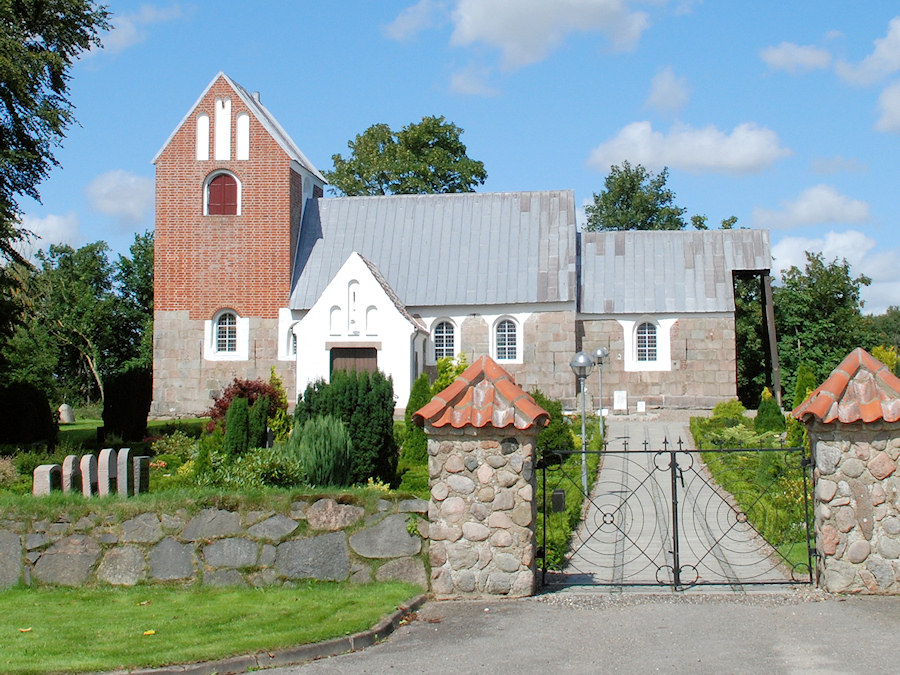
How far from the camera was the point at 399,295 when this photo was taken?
2531 centimetres

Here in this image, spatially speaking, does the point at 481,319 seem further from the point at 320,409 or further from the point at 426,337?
the point at 320,409

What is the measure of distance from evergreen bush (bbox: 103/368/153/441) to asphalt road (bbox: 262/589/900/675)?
14278mm

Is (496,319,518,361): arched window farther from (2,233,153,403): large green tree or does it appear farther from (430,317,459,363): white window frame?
(2,233,153,403): large green tree

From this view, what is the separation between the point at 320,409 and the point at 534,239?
1375 cm

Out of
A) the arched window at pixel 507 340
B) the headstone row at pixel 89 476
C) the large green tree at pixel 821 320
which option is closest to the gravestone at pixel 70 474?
the headstone row at pixel 89 476

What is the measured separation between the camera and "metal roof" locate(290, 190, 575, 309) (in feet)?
82.7

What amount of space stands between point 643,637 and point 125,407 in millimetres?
15894

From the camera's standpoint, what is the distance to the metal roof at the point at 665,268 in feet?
83.3

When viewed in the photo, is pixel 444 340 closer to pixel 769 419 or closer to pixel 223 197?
pixel 223 197

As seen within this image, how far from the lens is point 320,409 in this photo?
537 inches

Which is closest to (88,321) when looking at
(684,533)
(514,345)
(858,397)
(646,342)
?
(514,345)

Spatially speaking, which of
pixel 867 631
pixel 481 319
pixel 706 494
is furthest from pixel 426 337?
pixel 867 631

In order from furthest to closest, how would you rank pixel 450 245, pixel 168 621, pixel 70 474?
pixel 450 245
pixel 70 474
pixel 168 621

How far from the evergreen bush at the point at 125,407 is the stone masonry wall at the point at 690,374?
11.6m
